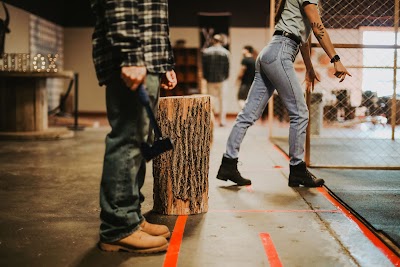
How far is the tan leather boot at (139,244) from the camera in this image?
2.55m

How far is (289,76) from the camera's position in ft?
13.1

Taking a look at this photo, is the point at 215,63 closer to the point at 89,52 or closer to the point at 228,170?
the point at 89,52

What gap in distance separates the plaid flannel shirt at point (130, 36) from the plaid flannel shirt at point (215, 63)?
804 cm

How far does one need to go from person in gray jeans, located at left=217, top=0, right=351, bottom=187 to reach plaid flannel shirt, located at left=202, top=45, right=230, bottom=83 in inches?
251

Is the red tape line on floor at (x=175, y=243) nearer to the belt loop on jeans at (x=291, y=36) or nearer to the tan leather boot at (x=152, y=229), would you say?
the tan leather boot at (x=152, y=229)

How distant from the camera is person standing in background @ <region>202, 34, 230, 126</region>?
34.8 feet

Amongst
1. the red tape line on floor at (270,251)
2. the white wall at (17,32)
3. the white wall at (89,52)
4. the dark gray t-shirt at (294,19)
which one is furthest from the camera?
the white wall at (89,52)

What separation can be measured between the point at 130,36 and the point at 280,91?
1.98m

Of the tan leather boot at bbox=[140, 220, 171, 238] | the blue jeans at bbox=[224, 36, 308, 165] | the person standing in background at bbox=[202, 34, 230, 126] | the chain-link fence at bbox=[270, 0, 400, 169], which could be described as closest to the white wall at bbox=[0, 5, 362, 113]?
the chain-link fence at bbox=[270, 0, 400, 169]

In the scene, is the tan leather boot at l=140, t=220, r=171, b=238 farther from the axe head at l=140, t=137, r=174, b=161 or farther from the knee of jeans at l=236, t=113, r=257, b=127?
the knee of jeans at l=236, t=113, r=257, b=127

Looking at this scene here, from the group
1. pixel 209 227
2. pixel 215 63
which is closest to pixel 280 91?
pixel 209 227

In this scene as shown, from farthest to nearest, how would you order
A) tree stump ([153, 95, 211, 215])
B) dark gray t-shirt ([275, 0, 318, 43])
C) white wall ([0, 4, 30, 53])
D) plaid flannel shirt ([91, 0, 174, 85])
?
white wall ([0, 4, 30, 53]), dark gray t-shirt ([275, 0, 318, 43]), tree stump ([153, 95, 211, 215]), plaid flannel shirt ([91, 0, 174, 85])

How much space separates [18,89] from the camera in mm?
8188

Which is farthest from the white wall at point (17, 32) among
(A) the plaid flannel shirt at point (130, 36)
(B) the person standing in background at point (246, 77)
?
(A) the plaid flannel shirt at point (130, 36)
